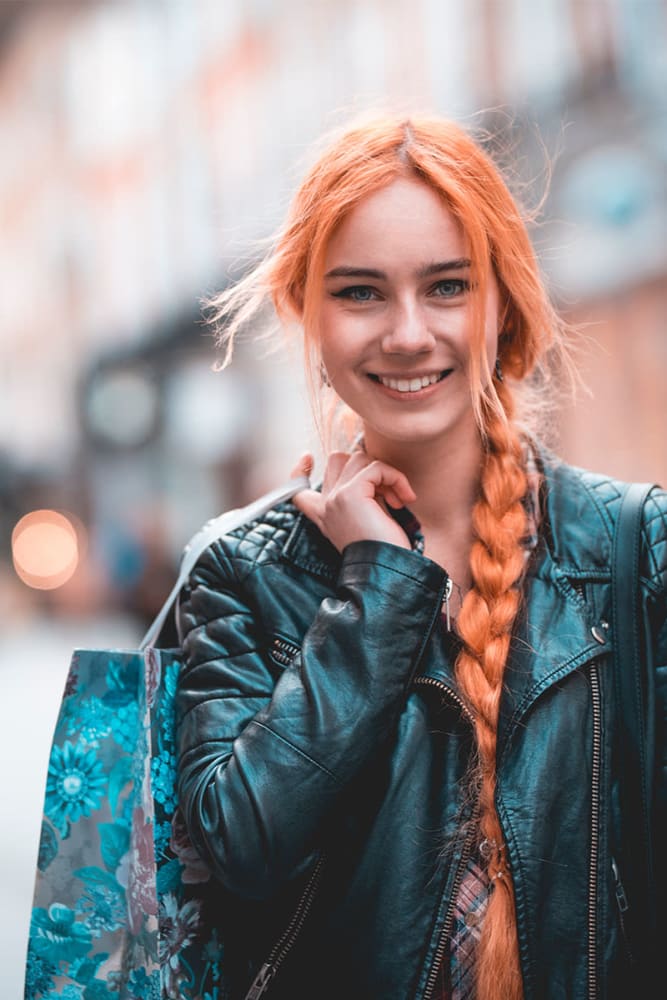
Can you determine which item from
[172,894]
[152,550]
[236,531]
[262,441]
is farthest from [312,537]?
Result: [152,550]

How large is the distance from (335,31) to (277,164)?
6.25 ft

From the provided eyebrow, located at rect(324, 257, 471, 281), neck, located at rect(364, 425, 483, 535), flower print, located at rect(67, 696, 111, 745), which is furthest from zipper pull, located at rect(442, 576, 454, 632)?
flower print, located at rect(67, 696, 111, 745)

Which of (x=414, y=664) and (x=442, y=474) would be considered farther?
(x=442, y=474)

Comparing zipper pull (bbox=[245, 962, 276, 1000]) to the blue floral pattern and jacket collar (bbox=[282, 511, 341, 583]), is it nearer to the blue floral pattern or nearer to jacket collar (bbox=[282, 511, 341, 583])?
the blue floral pattern

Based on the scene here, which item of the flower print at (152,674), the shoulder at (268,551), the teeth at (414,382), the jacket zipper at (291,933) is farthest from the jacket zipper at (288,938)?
the teeth at (414,382)

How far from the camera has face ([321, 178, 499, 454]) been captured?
1982 mm

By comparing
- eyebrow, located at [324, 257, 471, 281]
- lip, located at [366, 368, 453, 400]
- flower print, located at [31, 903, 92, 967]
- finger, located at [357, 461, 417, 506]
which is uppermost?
eyebrow, located at [324, 257, 471, 281]

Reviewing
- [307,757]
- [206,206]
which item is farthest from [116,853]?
[206,206]

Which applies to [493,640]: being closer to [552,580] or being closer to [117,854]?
[552,580]

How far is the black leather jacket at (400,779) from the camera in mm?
1840

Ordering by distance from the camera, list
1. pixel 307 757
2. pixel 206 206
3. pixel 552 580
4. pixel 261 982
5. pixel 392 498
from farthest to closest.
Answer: pixel 206 206, pixel 392 498, pixel 552 580, pixel 261 982, pixel 307 757

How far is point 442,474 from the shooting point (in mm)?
2205

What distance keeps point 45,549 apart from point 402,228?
21.8 m

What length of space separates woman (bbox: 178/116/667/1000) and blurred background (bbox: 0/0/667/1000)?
1.48 ft
